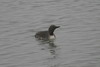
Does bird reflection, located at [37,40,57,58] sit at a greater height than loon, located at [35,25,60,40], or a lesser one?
lesser

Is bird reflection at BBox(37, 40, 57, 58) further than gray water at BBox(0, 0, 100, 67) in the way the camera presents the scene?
Yes

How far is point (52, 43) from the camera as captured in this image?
69.2ft

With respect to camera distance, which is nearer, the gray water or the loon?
the gray water

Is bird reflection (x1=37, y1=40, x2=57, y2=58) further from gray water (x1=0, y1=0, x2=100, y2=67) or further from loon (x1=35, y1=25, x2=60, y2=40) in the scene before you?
loon (x1=35, y1=25, x2=60, y2=40)

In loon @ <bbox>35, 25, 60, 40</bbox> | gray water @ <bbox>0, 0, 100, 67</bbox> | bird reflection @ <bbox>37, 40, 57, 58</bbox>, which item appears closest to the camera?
gray water @ <bbox>0, 0, 100, 67</bbox>

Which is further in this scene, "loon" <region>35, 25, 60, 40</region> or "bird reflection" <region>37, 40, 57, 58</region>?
"loon" <region>35, 25, 60, 40</region>

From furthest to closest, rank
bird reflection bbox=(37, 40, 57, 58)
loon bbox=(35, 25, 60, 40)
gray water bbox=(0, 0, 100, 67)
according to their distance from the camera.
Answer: loon bbox=(35, 25, 60, 40), bird reflection bbox=(37, 40, 57, 58), gray water bbox=(0, 0, 100, 67)

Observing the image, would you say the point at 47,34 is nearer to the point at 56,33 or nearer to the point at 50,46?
the point at 56,33

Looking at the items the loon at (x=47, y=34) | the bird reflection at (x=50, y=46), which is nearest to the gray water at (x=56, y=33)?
the bird reflection at (x=50, y=46)

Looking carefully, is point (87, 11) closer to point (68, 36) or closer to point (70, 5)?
point (70, 5)

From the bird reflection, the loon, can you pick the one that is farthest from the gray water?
the loon

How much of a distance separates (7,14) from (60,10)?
3.16 metres

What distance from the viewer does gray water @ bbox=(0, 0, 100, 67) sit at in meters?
18.1

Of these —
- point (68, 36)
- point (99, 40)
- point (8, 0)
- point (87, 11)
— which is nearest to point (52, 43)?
point (68, 36)
